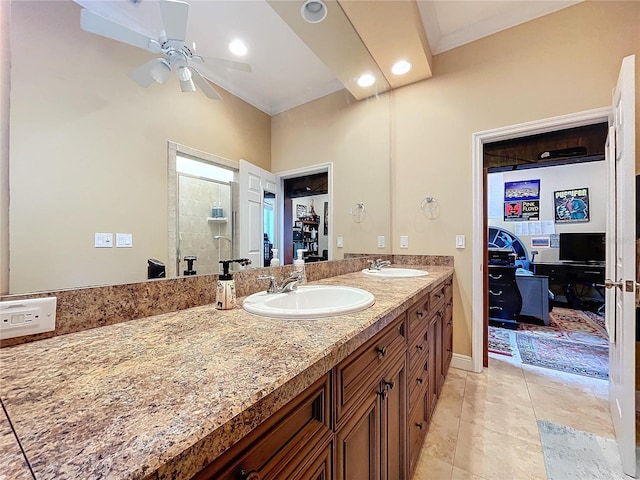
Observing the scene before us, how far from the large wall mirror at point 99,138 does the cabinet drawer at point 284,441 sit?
0.66 m

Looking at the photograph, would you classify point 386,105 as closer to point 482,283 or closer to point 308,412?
point 482,283

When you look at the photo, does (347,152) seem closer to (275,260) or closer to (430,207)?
(430,207)

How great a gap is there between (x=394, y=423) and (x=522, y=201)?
5.76 meters

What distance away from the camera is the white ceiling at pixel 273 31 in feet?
2.99

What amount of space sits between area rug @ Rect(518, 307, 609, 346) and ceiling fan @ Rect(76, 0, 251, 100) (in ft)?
13.9

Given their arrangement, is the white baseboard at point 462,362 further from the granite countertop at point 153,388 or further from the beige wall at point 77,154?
the beige wall at point 77,154

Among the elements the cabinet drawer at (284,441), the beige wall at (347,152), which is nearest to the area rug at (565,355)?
the beige wall at (347,152)

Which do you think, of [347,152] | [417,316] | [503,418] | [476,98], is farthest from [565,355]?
[347,152]

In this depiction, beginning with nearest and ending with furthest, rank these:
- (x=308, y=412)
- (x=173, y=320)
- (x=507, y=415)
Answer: (x=308, y=412)
(x=173, y=320)
(x=507, y=415)

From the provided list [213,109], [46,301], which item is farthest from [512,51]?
[46,301]

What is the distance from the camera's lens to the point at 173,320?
84 cm

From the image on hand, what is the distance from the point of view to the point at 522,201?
Answer: 17.1 feet

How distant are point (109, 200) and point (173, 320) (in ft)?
1.32

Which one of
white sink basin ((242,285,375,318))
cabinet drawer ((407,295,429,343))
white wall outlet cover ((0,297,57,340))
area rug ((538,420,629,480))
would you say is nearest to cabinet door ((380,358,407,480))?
cabinet drawer ((407,295,429,343))
